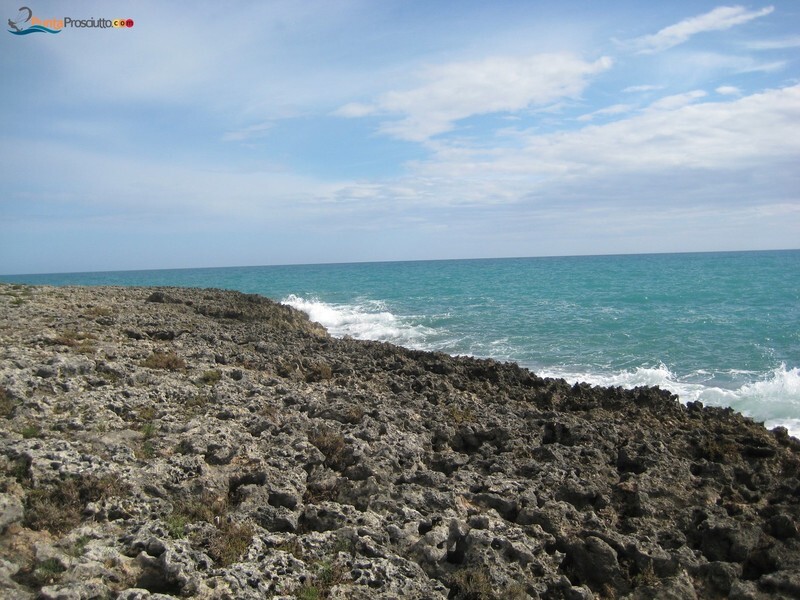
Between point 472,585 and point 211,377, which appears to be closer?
point 472,585

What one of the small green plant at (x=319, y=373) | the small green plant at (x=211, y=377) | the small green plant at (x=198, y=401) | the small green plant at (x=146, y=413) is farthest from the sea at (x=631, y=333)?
the small green plant at (x=146, y=413)

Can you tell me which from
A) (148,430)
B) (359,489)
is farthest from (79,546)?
(359,489)

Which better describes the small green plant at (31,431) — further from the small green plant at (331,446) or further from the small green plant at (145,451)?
the small green plant at (331,446)

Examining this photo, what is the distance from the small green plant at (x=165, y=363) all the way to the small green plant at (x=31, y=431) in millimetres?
3972

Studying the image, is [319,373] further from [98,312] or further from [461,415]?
[98,312]

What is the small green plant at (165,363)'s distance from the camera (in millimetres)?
13431

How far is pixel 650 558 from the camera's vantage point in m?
7.61

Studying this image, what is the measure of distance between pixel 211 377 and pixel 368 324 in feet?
94.2

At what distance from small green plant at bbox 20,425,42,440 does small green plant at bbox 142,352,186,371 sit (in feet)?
13.0

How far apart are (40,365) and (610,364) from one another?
21.8m

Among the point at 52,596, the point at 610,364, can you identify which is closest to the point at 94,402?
the point at 52,596

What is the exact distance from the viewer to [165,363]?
13.6m

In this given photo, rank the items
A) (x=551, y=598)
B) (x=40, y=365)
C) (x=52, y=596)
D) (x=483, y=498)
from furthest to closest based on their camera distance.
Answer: (x=40, y=365) → (x=483, y=498) → (x=551, y=598) → (x=52, y=596)

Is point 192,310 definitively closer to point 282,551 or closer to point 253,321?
point 253,321
